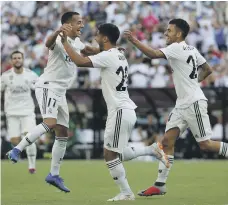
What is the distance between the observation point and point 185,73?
12039 millimetres

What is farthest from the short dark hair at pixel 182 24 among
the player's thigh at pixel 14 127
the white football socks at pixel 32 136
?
the player's thigh at pixel 14 127

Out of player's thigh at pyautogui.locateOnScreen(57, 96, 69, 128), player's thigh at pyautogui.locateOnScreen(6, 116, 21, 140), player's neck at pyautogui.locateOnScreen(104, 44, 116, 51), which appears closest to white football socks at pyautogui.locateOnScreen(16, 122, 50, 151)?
player's thigh at pyautogui.locateOnScreen(57, 96, 69, 128)

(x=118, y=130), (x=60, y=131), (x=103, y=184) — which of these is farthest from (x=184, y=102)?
(x=103, y=184)

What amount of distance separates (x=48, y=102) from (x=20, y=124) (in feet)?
18.5

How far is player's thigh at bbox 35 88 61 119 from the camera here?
12.9 meters

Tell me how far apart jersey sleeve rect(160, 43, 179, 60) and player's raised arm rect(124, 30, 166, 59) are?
114 mm

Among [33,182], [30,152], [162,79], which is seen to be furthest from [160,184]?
[162,79]

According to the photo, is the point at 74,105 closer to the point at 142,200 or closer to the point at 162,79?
the point at 162,79

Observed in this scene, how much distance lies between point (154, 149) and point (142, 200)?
77 cm

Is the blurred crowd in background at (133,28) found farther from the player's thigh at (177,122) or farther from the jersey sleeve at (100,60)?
the jersey sleeve at (100,60)

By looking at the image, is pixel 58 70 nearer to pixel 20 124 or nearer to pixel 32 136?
pixel 32 136

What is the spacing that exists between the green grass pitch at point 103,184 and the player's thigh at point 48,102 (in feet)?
4.10

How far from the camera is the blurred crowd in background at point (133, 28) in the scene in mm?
24953

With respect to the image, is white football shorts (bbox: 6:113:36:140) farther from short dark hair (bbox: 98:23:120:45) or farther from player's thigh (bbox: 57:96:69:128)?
short dark hair (bbox: 98:23:120:45)
